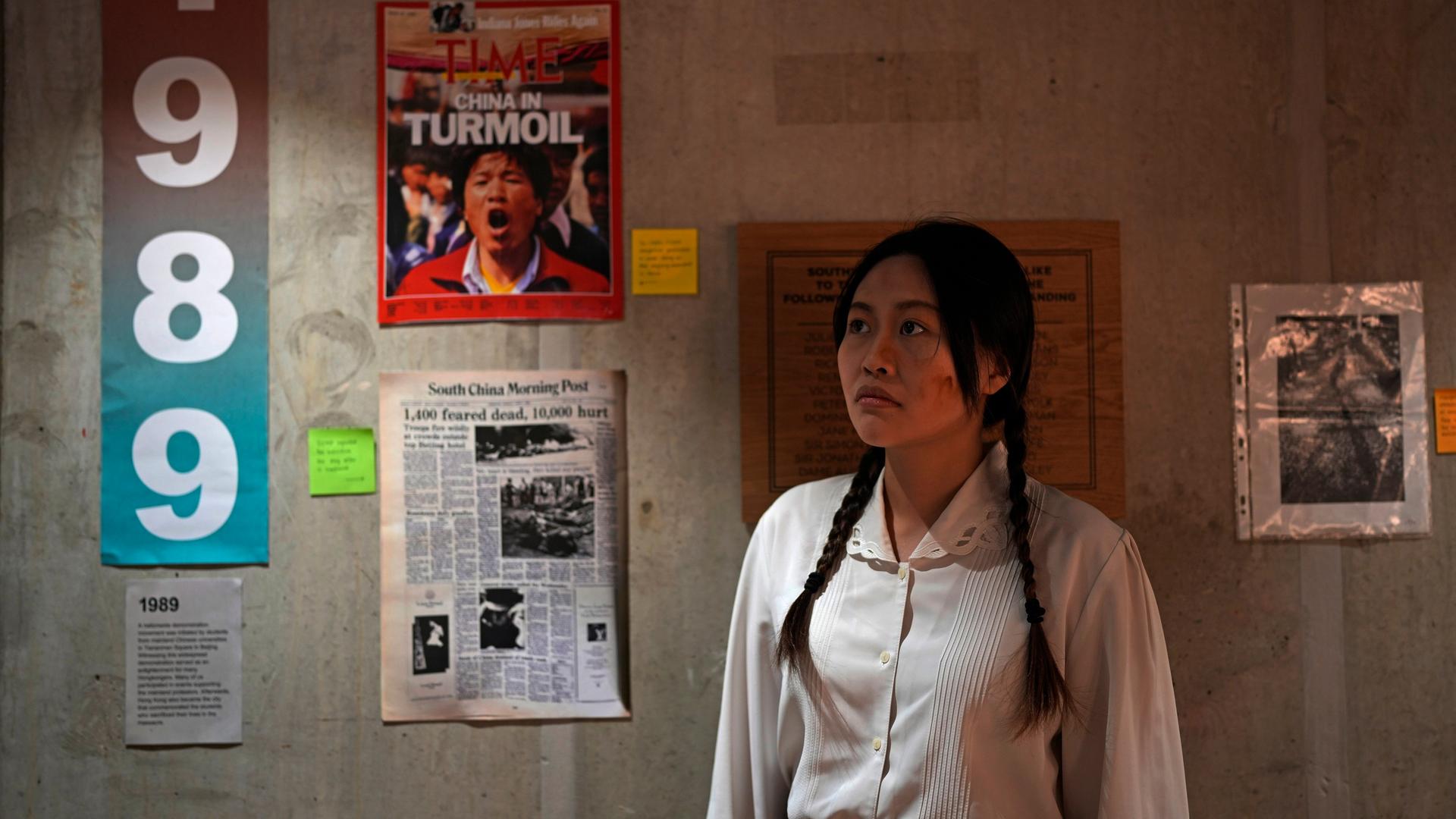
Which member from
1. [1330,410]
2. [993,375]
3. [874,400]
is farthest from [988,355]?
[1330,410]

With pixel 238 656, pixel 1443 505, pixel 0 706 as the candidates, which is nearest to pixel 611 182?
pixel 238 656

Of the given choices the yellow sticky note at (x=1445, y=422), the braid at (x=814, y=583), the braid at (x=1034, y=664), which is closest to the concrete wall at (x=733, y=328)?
the yellow sticky note at (x=1445, y=422)

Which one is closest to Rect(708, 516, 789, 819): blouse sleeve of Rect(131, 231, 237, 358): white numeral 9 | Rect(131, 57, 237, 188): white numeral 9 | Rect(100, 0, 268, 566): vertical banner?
Rect(100, 0, 268, 566): vertical banner

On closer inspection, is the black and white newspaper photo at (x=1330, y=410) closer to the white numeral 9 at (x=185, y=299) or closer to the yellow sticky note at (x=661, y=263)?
the yellow sticky note at (x=661, y=263)

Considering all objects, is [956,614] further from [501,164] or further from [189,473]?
[189,473]

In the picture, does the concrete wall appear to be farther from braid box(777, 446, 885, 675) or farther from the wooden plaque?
braid box(777, 446, 885, 675)

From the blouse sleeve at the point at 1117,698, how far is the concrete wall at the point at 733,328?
54 centimetres

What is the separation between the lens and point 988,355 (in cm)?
131

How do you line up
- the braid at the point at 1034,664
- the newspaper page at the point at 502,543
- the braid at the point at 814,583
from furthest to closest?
the newspaper page at the point at 502,543 → the braid at the point at 814,583 → the braid at the point at 1034,664

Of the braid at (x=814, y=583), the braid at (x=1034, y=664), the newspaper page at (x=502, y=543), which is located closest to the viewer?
the braid at (x=1034, y=664)

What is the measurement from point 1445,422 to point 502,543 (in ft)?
6.10

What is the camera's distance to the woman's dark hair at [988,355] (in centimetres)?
123

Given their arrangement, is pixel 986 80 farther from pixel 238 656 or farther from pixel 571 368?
pixel 238 656

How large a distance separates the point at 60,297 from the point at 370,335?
2.02 feet
